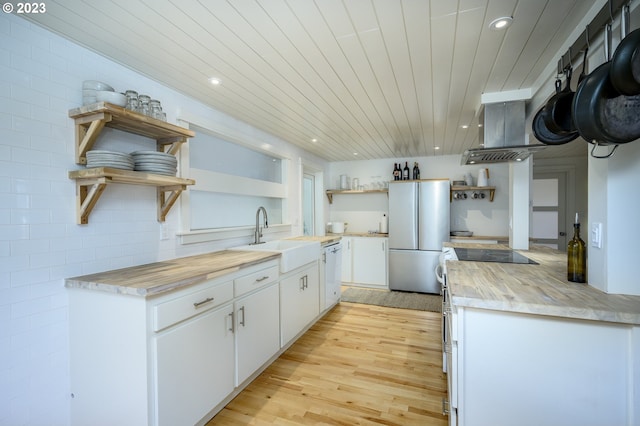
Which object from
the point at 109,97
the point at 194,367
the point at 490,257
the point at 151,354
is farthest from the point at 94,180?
the point at 490,257

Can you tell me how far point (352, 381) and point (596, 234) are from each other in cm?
185

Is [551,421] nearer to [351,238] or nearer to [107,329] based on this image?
[107,329]

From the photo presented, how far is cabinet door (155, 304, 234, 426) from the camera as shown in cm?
150

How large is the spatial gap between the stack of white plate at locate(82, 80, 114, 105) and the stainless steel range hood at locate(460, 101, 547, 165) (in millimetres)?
2648

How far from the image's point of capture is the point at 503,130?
244 cm

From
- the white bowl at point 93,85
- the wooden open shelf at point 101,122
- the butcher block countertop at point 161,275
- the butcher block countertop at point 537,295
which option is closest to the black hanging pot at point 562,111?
the butcher block countertop at point 537,295

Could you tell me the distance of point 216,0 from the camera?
1340mm

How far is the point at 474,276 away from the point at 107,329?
1997 millimetres

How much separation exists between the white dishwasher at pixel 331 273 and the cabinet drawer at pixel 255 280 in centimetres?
115

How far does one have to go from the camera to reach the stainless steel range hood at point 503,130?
2.39m

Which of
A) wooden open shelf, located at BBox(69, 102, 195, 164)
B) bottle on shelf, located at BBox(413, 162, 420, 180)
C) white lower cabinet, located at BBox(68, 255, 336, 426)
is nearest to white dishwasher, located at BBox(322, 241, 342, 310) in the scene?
white lower cabinet, located at BBox(68, 255, 336, 426)

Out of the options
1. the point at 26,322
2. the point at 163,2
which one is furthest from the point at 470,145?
the point at 26,322

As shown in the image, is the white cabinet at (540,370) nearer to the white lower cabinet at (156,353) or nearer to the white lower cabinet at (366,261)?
the white lower cabinet at (156,353)

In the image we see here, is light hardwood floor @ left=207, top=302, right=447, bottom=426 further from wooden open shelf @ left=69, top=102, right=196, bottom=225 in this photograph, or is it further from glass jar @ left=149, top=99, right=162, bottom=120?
glass jar @ left=149, top=99, right=162, bottom=120
